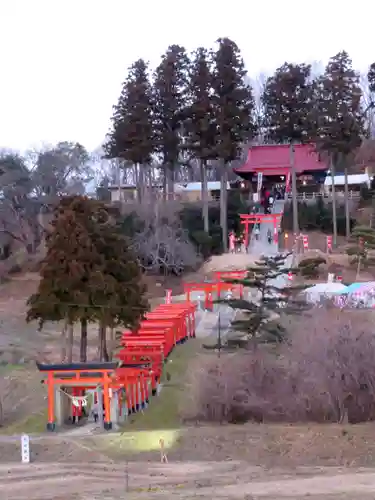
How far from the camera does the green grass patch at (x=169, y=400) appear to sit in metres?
15.3

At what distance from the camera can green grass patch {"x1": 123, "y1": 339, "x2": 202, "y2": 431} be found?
50.2ft

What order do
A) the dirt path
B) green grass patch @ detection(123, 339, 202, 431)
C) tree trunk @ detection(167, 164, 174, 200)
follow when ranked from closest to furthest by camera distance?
the dirt path
green grass patch @ detection(123, 339, 202, 431)
tree trunk @ detection(167, 164, 174, 200)

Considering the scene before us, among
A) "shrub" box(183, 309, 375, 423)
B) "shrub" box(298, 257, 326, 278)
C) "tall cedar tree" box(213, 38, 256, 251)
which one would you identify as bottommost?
"shrub" box(183, 309, 375, 423)

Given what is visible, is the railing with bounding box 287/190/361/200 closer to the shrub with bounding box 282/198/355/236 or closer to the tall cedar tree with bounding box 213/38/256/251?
the shrub with bounding box 282/198/355/236

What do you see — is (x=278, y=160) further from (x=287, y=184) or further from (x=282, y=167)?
(x=287, y=184)

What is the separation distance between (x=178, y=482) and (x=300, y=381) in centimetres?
400

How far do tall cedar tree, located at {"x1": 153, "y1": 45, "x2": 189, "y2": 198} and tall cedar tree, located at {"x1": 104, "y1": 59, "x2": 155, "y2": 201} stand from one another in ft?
1.48

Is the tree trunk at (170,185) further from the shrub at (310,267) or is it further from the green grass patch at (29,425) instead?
the green grass patch at (29,425)

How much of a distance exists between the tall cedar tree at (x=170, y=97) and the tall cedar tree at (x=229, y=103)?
162cm

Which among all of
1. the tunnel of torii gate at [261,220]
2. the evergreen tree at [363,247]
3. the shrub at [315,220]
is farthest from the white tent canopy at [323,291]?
the shrub at [315,220]

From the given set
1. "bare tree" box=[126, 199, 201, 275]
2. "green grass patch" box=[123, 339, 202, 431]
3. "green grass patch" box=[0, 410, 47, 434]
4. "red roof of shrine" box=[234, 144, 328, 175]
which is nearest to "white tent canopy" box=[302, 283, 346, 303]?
"green grass patch" box=[123, 339, 202, 431]

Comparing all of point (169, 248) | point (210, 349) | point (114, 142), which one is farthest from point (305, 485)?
point (114, 142)

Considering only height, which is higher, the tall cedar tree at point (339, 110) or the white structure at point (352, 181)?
the tall cedar tree at point (339, 110)

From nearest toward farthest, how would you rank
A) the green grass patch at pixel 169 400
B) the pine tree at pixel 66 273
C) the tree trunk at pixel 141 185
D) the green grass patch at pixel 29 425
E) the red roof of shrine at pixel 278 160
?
1. the green grass patch at pixel 29 425
2. the green grass patch at pixel 169 400
3. the pine tree at pixel 66 273
4. the tree trunk at pixel 141 185
5. the red roof of shrine at pixel 278 160
